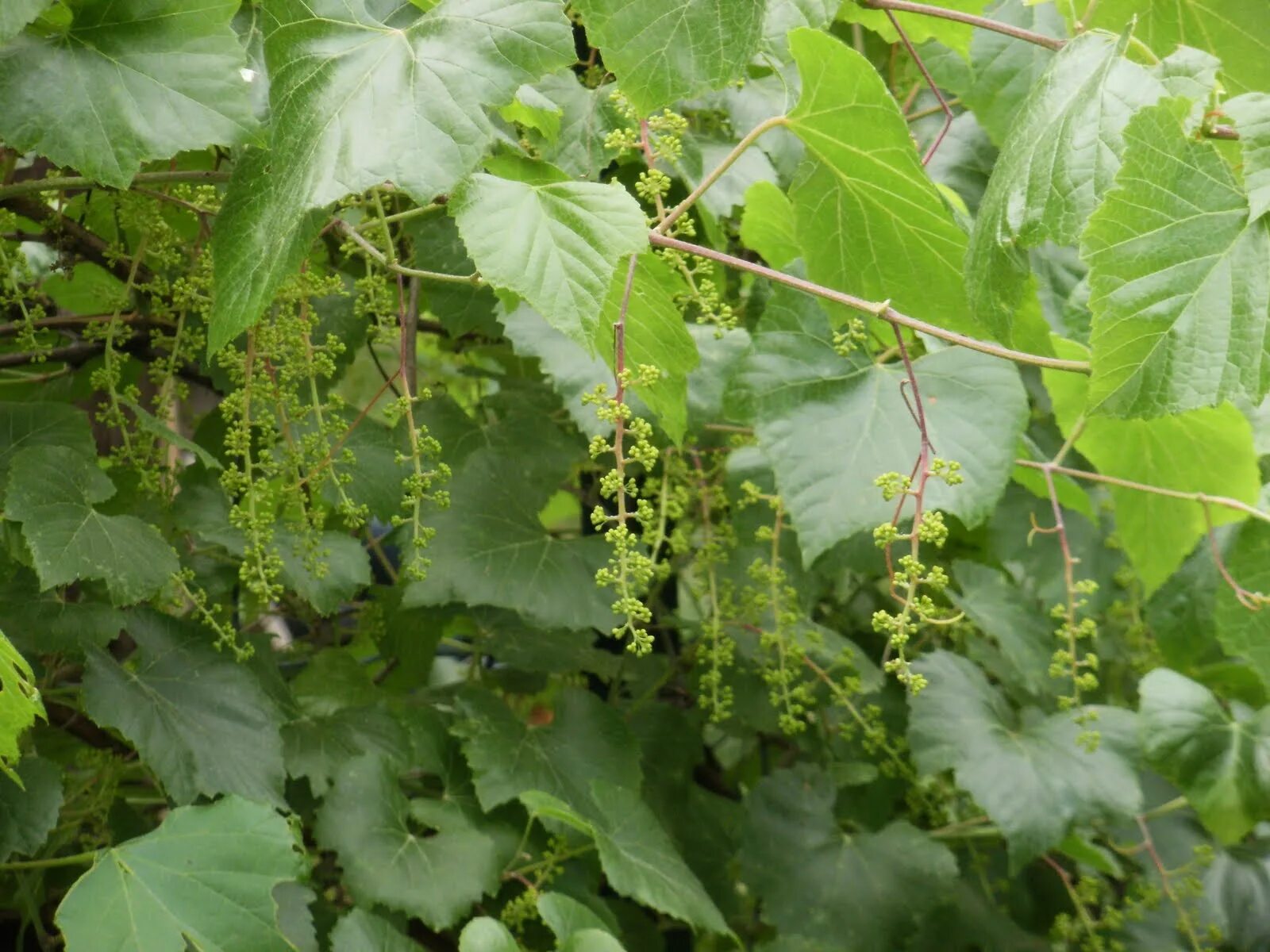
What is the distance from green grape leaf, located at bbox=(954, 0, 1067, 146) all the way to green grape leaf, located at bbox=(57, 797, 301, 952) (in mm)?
1103

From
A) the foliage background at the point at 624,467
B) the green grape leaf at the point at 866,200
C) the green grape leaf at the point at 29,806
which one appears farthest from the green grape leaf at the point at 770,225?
the green grape leaf at the point at 29,806

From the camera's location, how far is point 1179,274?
847 mm

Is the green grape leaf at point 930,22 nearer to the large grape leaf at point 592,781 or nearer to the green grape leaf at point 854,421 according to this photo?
the green grape leaf at point 854,421

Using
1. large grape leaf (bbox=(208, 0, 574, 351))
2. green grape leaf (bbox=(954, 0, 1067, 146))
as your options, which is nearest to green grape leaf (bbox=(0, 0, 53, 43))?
large grape leaf (bbox=(208, 0, 574, 351))

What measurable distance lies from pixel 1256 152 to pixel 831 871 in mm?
1023

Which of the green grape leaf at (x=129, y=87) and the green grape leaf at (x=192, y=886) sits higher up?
the green grape leaf at (x=129, y=87)

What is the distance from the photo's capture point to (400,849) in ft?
4.08

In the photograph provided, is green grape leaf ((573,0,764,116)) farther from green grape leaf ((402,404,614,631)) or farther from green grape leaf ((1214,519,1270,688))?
green grape leaf ((1214,519,1270,688))

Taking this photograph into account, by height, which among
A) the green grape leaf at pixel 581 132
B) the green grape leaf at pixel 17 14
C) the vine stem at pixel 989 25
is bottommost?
the green grape leaf at pixel 581 132

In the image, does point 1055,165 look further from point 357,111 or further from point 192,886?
point 192,886

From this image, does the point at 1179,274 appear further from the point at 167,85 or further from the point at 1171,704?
the point at 1171,704

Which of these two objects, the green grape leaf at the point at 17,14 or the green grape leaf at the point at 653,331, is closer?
the green grape leaf at the point at 17,14

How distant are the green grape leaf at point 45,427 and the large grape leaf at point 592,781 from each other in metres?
0.49

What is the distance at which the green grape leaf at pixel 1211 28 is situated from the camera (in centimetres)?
113
